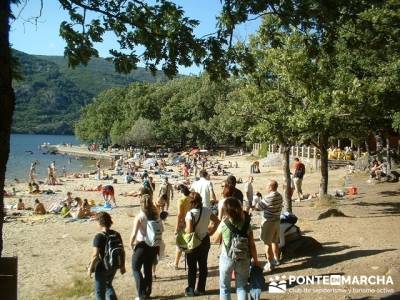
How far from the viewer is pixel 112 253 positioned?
614cm

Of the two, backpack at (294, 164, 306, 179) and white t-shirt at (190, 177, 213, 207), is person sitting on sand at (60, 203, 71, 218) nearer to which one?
backpack at (294, 164, 306, 179)

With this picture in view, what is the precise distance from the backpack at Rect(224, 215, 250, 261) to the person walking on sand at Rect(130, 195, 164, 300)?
1722 mm

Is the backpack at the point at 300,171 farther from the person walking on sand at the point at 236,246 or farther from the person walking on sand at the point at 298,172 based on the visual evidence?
the person walking on sand at the point at 236,246

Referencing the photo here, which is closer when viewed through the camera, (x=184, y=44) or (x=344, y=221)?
(x=184, y=44)

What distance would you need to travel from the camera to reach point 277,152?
157 ft

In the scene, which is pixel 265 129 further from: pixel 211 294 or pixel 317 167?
pixel 317 167

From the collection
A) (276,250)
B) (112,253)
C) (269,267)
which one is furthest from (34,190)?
(112,253)

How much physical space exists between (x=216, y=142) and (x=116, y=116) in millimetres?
38108

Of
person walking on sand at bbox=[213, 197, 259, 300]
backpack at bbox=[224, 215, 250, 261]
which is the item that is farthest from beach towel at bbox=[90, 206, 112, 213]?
backpack at bbox=[224, 215, 250, 261]

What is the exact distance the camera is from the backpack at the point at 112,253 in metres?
6.13

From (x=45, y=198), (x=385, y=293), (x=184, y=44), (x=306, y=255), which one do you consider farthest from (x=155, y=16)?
(x=45, y=198)

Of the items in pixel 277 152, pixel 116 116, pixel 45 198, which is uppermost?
pixel 116 116

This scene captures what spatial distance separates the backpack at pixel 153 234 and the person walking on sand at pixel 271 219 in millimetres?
1993

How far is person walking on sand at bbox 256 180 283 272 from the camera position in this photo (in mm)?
7934
